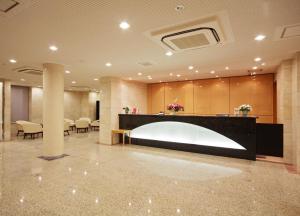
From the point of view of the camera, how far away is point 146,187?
3740mm

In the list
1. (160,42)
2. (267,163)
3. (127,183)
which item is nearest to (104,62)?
(160,42)

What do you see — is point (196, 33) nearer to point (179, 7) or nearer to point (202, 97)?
point (179, 7)

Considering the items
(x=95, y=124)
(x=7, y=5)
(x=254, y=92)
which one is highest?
(x=7, y=5)

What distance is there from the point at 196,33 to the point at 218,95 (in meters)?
6.05

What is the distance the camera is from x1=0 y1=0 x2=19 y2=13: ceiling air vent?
263 centimetres

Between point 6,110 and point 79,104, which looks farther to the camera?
point 79,104

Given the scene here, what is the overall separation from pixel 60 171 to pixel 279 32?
6.09m

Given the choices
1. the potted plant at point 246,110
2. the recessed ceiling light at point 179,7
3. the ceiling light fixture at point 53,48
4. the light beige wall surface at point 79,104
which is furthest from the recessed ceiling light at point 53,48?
the light beige wall surface at point 79,104

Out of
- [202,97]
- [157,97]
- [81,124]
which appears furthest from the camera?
[81,124]

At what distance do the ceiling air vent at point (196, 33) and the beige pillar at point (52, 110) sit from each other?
399 cm

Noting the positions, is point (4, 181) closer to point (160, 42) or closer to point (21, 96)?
point (160, 42)

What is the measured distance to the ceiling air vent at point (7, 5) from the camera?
2.63 m

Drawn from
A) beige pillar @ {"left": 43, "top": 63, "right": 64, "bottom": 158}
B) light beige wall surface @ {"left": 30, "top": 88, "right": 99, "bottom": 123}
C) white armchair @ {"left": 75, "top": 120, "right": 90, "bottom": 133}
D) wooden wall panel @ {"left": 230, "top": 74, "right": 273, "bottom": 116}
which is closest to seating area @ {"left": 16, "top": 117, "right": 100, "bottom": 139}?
white armchair @ {"left": 75, "top": 120, "right": 90, "bottom": 133}

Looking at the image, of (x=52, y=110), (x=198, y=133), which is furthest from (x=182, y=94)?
(x=52, y=110)
